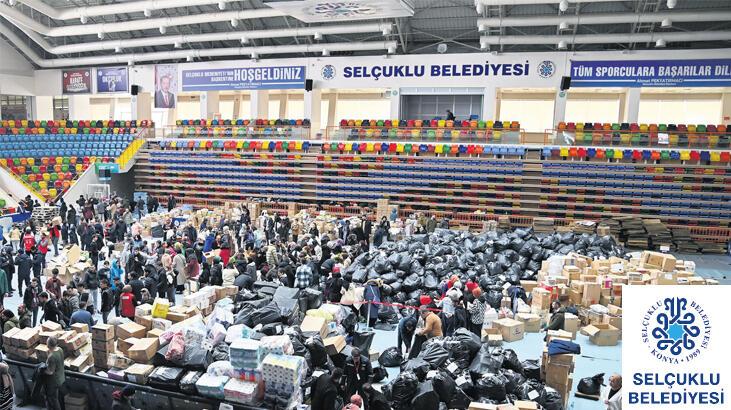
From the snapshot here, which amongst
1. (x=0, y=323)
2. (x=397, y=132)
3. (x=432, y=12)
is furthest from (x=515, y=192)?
(x=0, y=323)

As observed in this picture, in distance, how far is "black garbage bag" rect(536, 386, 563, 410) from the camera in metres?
6.16

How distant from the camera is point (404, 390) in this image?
5.79 meters

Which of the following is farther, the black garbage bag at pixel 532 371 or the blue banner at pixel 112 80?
the blue banner at pixel 112 80

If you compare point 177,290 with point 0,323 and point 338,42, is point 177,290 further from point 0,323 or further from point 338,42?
point 338,42

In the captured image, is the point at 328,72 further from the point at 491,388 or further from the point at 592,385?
the point at 491,388

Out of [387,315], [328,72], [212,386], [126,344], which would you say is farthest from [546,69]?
[212,386]

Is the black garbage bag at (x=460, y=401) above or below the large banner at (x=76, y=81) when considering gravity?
below

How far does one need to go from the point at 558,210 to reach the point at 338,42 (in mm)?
11761

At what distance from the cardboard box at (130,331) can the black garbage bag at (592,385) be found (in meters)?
5.91

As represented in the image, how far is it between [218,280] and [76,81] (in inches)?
903

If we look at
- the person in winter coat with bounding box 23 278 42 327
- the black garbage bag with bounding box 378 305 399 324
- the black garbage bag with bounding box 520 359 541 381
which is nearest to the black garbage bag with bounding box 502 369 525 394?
the black garbage bag with bounding box 520 359 541 381

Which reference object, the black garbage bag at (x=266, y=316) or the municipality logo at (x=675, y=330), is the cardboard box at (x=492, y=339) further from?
the municipality logo at (x=675, y=330)

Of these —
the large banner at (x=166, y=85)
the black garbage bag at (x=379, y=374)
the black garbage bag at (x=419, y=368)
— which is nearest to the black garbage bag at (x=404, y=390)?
the black garbage bag at (x=419, y=368)

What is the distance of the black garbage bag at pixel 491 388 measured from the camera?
5.99m
